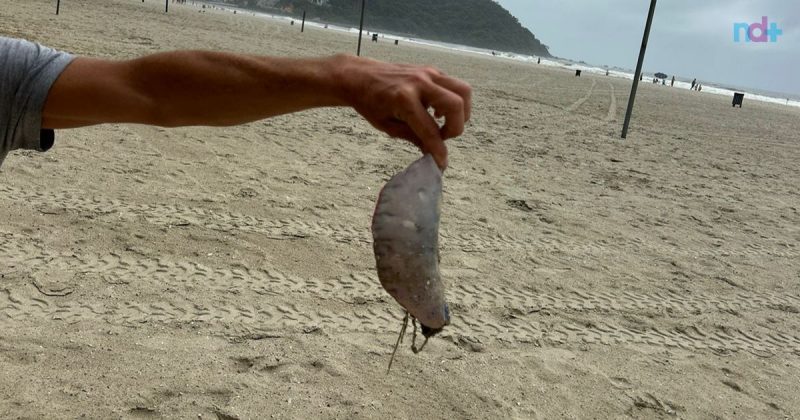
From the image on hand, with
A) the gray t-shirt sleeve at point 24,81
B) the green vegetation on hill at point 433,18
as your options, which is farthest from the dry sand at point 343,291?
the green vegetation on hill at point 433,18

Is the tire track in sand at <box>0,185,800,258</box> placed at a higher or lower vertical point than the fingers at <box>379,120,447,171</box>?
lower

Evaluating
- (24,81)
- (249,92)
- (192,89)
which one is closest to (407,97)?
(249,92)

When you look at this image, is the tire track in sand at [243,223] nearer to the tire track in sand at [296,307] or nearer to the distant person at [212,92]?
the tire track in sand at [296,307]

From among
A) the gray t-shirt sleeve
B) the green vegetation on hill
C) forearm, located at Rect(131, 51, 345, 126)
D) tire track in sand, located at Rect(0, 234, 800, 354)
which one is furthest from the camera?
the green vegetation on hill

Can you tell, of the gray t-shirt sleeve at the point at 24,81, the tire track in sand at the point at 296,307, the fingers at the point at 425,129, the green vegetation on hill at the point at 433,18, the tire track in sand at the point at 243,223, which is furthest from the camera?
the green vegetation on hill at the point at 433,18

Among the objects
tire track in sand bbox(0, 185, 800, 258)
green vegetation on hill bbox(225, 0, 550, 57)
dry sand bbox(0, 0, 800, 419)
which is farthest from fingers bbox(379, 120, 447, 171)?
green vegetation on hill bbox(225, 0, 550, 57)

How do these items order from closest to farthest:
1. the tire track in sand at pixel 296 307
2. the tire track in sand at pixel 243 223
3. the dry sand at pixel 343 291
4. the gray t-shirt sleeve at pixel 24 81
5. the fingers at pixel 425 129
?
the fingers at pixel 425 129
the gray t-shirt sleeve at pixel 24 81
the dry sand at pixel 343 291
the tire track in sand at pixel 296 307
the tire track in sand at pixel 243 223

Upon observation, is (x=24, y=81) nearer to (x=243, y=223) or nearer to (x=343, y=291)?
(x=343, y=291)

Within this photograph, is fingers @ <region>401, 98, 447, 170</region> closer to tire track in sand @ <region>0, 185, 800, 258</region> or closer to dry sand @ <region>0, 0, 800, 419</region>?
dry sand @ <region>0, 0, 800, 419</region>
